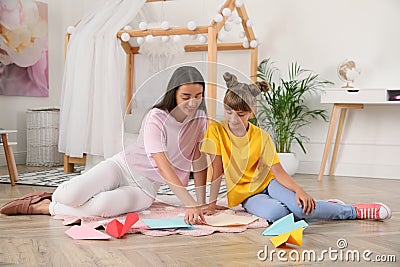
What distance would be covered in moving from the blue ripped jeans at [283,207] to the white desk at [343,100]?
1.76 meters

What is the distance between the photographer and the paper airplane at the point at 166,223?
216 centimetres

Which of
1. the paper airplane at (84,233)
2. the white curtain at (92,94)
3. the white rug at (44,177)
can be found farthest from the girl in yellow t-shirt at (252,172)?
the white curtain at (92,94)

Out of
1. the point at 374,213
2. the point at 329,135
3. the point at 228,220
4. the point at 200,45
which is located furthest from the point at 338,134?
the point at 228,220

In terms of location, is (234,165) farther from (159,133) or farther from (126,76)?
(126,76)

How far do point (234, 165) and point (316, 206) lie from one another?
0.37m

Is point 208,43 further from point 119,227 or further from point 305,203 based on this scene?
point 119,227

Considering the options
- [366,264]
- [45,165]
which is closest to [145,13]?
[45,165]

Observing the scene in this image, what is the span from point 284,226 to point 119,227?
59 centimetres

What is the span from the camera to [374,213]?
2.47m

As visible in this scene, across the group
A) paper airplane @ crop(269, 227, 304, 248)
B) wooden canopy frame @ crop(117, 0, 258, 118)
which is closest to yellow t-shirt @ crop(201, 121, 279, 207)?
wooden canopy frame @ crop(117, 0, 258, 118)

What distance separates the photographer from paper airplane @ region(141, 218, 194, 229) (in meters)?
2.16

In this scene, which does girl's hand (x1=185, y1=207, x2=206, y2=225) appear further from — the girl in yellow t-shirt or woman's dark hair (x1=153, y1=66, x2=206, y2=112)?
woman's dark hair (x1=153, y1=66, x2=206, y2=112)

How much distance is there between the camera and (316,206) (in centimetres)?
238

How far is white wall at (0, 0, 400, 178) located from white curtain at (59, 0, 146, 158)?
1.78 feet
